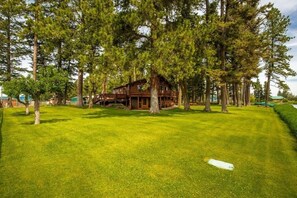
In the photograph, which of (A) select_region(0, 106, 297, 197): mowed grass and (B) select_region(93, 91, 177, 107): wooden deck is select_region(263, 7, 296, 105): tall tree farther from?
(A) select_region(0, 106, 297, 197): mowed grass

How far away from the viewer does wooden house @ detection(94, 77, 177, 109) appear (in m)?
38.5

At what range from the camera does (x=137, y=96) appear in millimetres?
38594

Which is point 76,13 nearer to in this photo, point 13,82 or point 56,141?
point 13,82

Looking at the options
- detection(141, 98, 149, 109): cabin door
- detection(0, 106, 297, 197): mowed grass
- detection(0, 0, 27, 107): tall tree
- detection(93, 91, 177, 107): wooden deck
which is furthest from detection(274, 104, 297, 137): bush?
detection(0, 0, 27, 107): tall tree

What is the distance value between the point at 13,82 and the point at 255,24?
31.2 m

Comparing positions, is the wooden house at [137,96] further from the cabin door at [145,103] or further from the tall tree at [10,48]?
the tall tree at [10,48]

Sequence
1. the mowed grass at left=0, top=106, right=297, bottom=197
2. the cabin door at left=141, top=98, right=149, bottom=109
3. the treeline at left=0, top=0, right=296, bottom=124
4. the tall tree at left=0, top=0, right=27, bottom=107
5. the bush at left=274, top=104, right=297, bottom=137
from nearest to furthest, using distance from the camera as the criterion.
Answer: the mowed grass at left=0, top=106, right=297, bottom=197 < the bush at left=274, top=104, right=297, bottom=137 < the treeline at left=0, top=0, right=296, bottom=124 < the tall tree at left=0, top=0, right=27, bottom=107 < the cabin door at left=141, top=98, right=149, bottom=109

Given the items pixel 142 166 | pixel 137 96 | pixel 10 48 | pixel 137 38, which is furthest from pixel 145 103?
pixel 142 166

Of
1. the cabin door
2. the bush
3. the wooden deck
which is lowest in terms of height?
the bush

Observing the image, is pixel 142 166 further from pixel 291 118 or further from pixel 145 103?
pixel 145 103

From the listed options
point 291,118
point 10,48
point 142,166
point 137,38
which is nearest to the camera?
point 142,166

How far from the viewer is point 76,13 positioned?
33062 millimetres

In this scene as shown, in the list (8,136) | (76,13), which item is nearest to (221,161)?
(8,136)

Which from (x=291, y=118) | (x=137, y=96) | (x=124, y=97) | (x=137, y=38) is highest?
(x=137, y=38)
